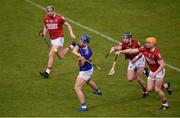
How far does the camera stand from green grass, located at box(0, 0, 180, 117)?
22672mm

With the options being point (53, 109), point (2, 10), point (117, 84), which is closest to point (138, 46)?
point (117, 84)

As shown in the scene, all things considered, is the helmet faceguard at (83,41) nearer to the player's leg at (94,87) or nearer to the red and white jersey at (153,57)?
the player's leg at (94,87)

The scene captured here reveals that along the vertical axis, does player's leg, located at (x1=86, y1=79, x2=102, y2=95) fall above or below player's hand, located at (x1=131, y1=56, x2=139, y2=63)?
below

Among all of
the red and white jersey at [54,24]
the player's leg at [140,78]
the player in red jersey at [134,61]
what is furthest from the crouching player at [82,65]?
the red and white jersey at [54,24]

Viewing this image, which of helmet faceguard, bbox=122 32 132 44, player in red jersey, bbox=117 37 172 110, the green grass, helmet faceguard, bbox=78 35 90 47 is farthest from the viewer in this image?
helmet faceguard, bbox=122 32 132 44

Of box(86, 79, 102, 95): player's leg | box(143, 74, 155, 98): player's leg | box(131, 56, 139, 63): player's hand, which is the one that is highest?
box(131, 56, 139, 63): player's hand

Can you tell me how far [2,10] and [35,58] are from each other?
6.18 metres

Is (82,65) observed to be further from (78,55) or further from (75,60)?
(75,60)

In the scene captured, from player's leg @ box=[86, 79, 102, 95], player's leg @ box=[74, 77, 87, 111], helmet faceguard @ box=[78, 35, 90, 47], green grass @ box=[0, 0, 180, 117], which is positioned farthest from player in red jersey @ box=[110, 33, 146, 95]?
player's leg @ box=[74, 77, 87, 111]

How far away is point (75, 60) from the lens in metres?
28.0

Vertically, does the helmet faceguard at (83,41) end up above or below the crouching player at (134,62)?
above

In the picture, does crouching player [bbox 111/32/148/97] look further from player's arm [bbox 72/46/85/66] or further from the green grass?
player's arm [bbox 72/46/85/66]

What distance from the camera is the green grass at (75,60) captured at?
74.4 ft

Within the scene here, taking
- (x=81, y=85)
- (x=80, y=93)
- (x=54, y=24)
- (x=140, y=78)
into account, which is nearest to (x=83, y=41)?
(x=81, y=85)
